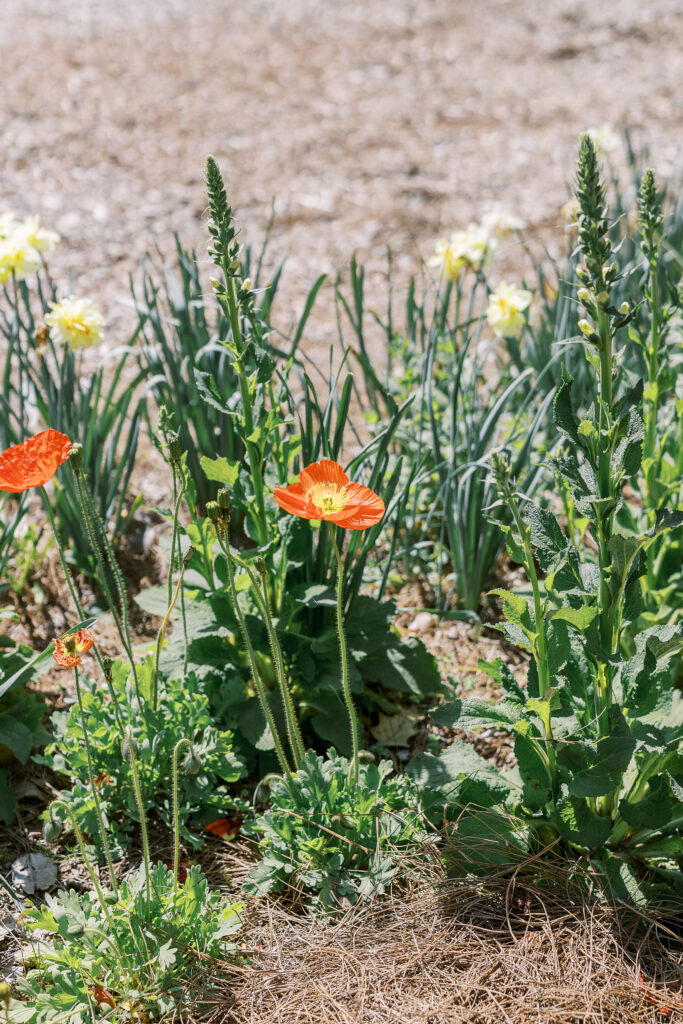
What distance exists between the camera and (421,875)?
1806 mm

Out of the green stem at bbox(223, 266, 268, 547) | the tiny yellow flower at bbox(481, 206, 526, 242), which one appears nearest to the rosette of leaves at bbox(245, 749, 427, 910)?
the green stem at bbox(223, 266, 268, 547)

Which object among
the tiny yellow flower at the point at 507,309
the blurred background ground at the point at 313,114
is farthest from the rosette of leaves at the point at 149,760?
the blurred background ground at the point at 313,114

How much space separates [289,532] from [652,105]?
4757 millimetres

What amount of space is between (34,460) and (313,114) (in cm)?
466

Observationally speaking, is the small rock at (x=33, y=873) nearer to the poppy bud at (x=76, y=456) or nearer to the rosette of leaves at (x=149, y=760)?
the rosette of leaves at (x=149, y=760)

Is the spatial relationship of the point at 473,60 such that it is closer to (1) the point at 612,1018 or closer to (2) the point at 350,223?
(2) the point at 350,223

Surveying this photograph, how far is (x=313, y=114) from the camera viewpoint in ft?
18.1

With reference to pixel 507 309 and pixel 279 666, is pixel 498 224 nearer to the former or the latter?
pixel 507 309

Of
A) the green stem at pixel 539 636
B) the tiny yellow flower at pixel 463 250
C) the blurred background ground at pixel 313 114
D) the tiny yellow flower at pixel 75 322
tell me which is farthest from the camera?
the blurred background ground at pixel 313 114

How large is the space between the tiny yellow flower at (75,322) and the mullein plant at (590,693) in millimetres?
1283

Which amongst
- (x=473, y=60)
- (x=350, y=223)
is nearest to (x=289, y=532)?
(x=350, y=223)

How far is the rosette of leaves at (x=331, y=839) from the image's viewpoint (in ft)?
5.84

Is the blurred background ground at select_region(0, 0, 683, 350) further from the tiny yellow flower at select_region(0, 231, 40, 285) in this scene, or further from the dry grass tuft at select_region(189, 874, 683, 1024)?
the dry grass tuft at select_region(189, 874, 683, 1024)

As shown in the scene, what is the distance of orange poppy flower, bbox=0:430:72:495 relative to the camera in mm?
1479
